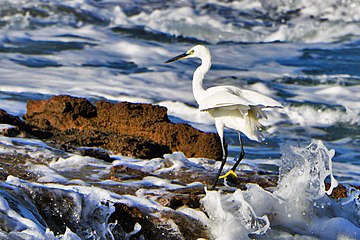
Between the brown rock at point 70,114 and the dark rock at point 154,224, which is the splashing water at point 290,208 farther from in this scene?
the brown rock at point 70,114

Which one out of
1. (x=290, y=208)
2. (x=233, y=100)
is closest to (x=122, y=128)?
(x=233, y=100)

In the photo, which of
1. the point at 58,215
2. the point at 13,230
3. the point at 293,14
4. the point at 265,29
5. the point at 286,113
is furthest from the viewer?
the point at 293,14

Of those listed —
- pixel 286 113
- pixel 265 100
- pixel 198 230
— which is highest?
pixel 265 100

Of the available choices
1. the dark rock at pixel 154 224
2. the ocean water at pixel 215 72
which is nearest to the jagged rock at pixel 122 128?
the ocean water at pixel 215 72

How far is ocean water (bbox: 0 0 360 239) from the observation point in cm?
654

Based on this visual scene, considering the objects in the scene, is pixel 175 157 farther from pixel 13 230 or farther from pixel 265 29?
pixel 265 29

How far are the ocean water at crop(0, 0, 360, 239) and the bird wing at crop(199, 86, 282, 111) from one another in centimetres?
42

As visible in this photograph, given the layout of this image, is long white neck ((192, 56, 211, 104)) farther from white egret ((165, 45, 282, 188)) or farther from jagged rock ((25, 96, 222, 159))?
jagged rock ((25, 96, 222, 159))

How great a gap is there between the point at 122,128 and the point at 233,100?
6.15ft

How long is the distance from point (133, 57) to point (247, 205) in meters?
12.0

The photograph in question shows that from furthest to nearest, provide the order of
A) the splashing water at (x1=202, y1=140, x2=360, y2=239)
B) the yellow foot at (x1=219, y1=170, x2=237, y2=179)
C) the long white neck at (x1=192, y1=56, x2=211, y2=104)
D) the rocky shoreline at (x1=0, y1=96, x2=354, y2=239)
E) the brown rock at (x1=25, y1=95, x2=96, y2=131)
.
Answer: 1. the brown rock at (x1=25, y1=95, x2=96, y2=131)
2. the long white neck at (x1=192, y1=56, x2=211, y2=104)
3. the yellow foot at (x1=219, y1=170, x2=237, y2=179)
4. the splashing water at (x1=202, y1=140, x2=360, y2=239)
5. the rocky shoreline at (x1=0, y1=96, x2=354, y2=239)

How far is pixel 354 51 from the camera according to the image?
19688mm

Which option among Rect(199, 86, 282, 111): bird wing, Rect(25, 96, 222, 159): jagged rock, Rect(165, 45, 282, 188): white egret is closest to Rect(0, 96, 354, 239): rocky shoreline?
Rect(25, 96, 222, 159): jagged rock

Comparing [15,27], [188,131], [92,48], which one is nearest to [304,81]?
[92,48]
